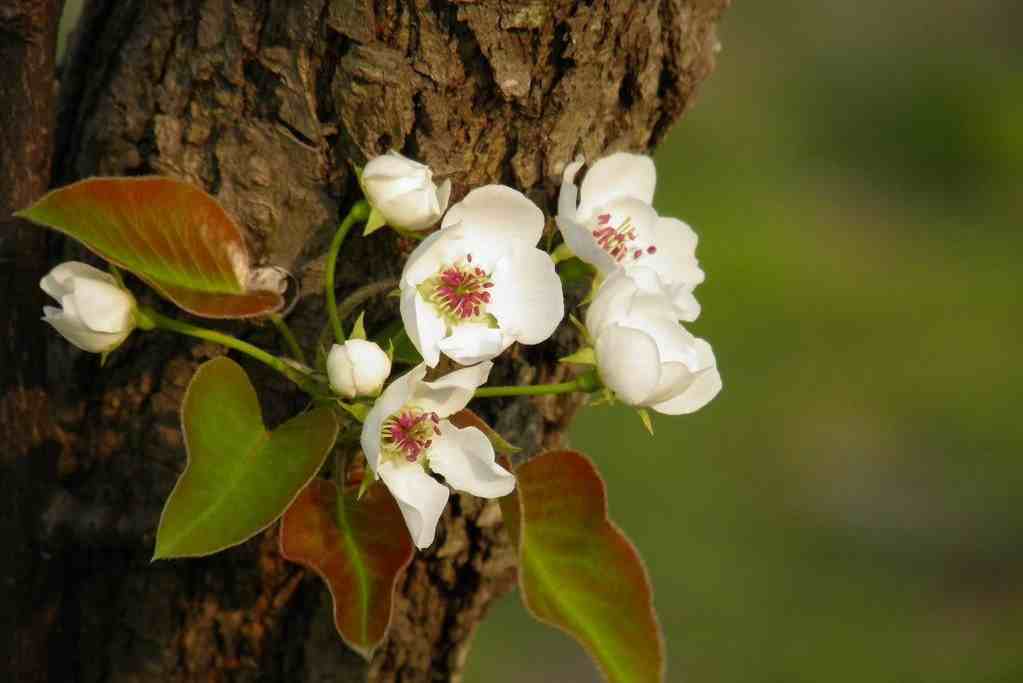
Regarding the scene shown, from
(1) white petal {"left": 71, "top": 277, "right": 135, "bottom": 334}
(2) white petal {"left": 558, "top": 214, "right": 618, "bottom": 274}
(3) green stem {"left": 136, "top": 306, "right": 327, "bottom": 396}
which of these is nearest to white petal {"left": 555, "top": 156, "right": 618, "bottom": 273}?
(2) white petal {"left": 558, "top": 214, "right": 618, "bottom": 274}

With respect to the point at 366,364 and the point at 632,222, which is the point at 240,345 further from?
the point at 632,222

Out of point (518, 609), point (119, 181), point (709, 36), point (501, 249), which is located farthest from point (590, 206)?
point (518, 609)

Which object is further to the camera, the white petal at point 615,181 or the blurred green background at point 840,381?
the blurred green background at point 840,381

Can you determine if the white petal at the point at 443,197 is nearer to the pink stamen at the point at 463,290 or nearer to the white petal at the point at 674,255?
the pink stamen at the point at 463,290

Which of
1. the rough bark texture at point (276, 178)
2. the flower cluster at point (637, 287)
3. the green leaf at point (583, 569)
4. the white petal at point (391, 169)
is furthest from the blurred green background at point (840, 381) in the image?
the white petal at point (391, 169)

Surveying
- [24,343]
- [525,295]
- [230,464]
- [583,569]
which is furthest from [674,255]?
[24,343]

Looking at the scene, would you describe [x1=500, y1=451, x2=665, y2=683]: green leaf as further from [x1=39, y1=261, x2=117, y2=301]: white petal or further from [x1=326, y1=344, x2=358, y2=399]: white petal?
[x1=39, y1=261, x2=117, y2=301]: white petal

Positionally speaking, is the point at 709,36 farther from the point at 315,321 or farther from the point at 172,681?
the point at 172,681

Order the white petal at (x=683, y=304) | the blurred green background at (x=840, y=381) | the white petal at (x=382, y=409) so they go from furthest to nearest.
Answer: the blurred green background at (x=840, y=381) → the white petal at (x=683, y=304) → the white petal at (x=382, y=409)
